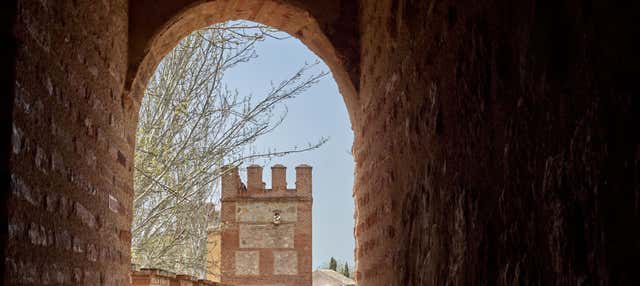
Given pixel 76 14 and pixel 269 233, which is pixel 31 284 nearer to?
pixel 76 14

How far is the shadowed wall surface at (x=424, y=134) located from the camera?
4.70ft

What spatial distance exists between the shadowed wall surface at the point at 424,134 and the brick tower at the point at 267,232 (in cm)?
1680

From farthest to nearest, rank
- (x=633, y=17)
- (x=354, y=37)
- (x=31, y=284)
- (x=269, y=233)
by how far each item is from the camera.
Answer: (x=269, y=233), (x=354, y=37), (x=31, y=284), (x=633, y=17)

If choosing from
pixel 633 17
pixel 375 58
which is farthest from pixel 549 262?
pixel 375 58

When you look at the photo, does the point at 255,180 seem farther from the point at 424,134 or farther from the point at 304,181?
the point at 424,134

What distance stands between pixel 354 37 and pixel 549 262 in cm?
294

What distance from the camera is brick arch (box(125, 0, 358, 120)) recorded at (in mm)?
4117

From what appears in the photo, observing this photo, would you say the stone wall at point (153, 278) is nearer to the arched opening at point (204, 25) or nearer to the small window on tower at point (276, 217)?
the arched opening at point (204, 25)

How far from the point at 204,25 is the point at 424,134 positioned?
7.62ft

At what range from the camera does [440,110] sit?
255 cm

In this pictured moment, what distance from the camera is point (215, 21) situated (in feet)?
15.2

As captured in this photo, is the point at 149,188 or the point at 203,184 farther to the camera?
the point at 203,184

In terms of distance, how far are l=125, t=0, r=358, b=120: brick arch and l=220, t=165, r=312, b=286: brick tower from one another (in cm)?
1632

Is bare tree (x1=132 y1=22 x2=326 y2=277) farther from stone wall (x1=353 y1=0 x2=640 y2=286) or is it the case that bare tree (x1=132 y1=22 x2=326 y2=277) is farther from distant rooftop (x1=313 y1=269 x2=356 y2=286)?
distant rooftop (x1=313 y1=269 x2=356 y2=286)
